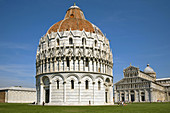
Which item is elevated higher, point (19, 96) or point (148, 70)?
point (148, 70)

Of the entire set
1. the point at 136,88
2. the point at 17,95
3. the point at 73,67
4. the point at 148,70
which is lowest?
the point at 17,95

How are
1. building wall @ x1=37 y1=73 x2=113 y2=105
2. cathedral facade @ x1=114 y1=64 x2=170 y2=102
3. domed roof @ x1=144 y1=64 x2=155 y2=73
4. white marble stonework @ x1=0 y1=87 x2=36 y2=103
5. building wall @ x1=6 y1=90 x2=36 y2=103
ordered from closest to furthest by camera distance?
building wall @ x1=37 y1=73 x2=113 y2=105, white marble stonework @ x1=0 y1=87 x2=36 y2=103, building wall @ x1=6 y1=90 x2=36 y2=103, cathedral facade @ x1=114 y1=64 x2=170 y2=102, domed roof @ x1=144 y1=64 x2=155 y2=73

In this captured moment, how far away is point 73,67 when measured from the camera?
50500 millimetres

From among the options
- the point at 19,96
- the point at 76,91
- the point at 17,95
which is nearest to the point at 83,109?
the point at 76,91

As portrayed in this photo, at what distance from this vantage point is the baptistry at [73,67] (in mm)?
49594

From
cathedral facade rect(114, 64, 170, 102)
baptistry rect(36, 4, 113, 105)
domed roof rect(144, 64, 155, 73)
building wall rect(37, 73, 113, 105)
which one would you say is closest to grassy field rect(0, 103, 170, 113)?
building wall rect(37, 73, 113, 105)

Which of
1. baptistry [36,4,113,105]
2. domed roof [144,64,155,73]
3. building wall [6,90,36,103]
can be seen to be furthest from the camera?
domed roof [144,64,155,73]

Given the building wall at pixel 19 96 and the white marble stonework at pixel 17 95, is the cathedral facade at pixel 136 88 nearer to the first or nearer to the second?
the building wall at pixel 19 96

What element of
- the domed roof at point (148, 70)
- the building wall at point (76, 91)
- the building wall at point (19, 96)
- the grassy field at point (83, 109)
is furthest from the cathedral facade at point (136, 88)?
the grassy field at point (83, 109)

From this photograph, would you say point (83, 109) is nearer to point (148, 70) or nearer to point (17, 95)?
point (17, 95)

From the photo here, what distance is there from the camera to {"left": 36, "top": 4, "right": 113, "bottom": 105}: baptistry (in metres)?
49.6

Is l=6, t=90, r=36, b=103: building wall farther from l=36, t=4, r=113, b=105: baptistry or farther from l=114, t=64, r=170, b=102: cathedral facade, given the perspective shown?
l=114, t=64, r=170, b=102: cathedral facade

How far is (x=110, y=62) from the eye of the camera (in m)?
59.9

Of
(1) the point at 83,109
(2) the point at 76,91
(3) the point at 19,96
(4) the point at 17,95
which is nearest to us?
(1) the point at 83,109
